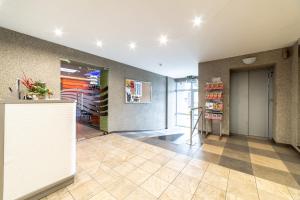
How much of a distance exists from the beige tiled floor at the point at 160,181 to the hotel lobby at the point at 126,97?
0.06 feet

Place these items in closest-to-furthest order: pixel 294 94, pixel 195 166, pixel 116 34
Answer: pixel 195 166, pixel 116 34, pixel 294 94

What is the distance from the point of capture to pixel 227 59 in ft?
14.4

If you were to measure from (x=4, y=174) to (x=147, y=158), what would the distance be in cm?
206

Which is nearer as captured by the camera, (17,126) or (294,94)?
(17,126)

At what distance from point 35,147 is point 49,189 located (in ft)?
2.00

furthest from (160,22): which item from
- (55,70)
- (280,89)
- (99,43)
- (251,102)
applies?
(251,102)

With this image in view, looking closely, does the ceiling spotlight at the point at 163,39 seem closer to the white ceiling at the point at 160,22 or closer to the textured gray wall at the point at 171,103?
the white ceiling at the point at 160,22

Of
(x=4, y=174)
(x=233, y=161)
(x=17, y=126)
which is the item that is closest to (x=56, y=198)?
(x=4, y=174)

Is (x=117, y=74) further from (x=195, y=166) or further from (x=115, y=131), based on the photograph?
(x=195, y=166)

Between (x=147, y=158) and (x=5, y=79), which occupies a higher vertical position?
(x=5, y=79)

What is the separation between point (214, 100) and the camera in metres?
4.38

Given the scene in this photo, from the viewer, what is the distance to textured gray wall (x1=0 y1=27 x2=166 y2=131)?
2.78 meters

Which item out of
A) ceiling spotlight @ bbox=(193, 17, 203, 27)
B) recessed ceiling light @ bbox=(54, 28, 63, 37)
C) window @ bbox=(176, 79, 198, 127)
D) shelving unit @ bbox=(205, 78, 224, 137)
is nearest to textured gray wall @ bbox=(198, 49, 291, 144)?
shelving unit @ bbox=(205, 78, 224, 137)

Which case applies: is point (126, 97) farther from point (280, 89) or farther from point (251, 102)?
point (280, 89)
